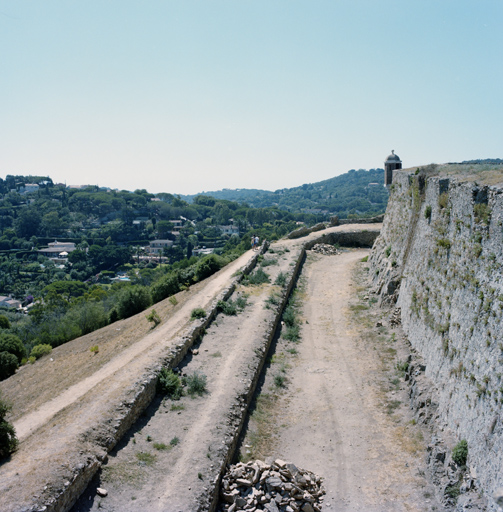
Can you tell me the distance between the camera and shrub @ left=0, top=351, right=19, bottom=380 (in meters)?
25.3

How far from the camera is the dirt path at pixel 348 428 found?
10.6 m

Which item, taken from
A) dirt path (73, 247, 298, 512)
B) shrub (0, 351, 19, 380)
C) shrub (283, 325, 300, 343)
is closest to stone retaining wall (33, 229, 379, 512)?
dirt path (73, 247, 298, 512)

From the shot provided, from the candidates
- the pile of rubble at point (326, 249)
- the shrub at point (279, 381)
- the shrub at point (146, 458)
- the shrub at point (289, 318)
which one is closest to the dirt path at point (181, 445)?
the shrub at point (146, 458)

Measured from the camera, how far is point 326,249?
37688mm

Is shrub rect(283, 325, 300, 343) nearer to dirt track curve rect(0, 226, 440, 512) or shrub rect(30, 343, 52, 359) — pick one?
dirt track curve rect(0, 226, 440, 512)

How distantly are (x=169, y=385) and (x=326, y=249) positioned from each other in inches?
1033

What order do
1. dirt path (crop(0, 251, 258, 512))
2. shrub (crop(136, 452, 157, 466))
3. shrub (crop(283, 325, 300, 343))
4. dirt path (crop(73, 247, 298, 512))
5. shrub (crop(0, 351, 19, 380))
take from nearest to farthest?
dirt path (crop(0, 251, 258, 512)) < dirt path (crop(73, 247, 298, 512)) < shrub (crop(136, 452, 157, 466)) < shrub (crop(283, 325, 300, 343)) < shrub (crop(0, 351, 19, 380))

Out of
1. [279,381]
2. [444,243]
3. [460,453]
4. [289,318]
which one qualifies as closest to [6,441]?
[279,381]

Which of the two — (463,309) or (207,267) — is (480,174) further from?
(207,267)

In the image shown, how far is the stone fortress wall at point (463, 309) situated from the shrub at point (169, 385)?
24.2ft

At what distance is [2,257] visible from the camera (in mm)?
108438

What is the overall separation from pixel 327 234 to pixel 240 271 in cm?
1534

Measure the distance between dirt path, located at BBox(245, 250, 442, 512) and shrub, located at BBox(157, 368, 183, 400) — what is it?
304 centimetres

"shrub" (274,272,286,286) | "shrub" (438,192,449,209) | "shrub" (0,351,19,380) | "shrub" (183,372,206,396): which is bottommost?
"shrub" (0,351,19,380)
